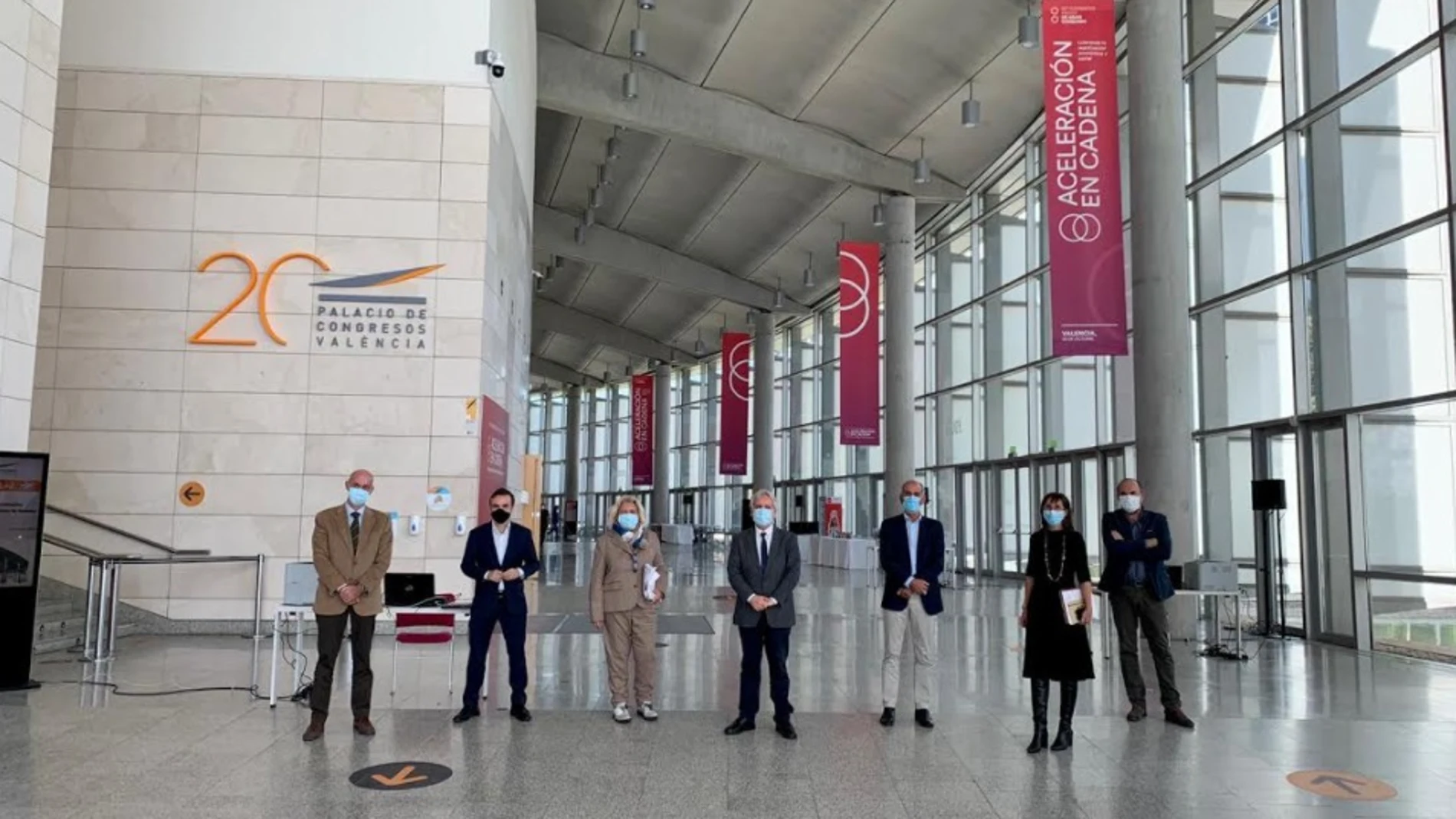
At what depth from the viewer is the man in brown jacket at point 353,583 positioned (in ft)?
20.6

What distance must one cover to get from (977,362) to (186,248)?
1593 cm

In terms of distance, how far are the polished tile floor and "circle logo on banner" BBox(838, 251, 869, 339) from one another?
10.9 metres

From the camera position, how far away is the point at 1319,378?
38.3 feet

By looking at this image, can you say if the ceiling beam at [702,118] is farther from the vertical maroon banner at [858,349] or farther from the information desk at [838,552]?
the information desk at [838,552]

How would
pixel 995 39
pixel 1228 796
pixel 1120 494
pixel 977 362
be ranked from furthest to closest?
pixel 977 362 < pixel 995 39 < pixel 1120 494 < pixel 1228 796

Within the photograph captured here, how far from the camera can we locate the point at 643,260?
2941 centimetres

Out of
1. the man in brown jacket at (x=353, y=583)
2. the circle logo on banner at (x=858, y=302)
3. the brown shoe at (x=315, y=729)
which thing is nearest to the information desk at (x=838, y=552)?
the circle logo on banner at (x=858, y=302)

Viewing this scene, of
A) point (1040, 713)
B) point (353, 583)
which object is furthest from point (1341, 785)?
point (353, 583)

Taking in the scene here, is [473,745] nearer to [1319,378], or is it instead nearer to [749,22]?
[1319,378]

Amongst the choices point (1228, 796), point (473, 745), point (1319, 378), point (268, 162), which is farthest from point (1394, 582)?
point (268, 162)

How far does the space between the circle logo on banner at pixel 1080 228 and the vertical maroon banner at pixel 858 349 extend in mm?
8691

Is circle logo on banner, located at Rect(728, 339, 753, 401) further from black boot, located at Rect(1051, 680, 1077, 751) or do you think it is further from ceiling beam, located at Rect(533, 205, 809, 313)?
black boot, located at Rect(1051, 680, 1077, 751)

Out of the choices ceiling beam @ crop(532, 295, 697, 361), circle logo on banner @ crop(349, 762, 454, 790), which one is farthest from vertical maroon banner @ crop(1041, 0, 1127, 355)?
ceiling beam @ crop(532, 295, 697, 361)

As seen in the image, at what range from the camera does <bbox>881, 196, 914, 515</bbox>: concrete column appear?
20.8m
